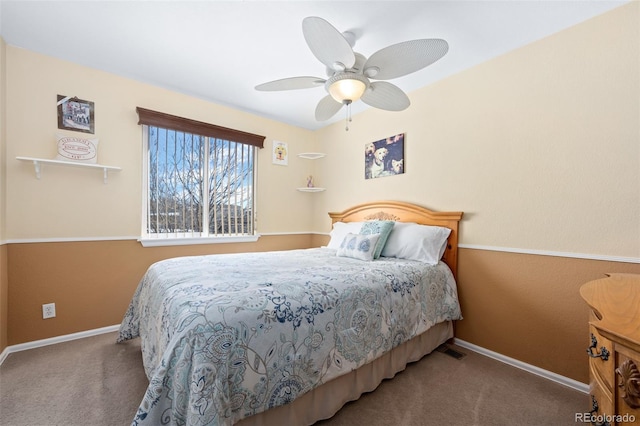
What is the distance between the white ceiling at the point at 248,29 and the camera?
5.72ft

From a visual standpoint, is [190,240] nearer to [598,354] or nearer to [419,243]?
[419,243]

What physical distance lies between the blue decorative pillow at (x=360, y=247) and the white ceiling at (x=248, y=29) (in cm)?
162

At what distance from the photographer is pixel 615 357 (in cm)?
75

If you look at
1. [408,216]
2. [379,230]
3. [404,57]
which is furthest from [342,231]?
[404,57]

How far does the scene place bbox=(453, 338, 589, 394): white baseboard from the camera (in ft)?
5.85

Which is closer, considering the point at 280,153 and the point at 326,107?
the point at 326,107

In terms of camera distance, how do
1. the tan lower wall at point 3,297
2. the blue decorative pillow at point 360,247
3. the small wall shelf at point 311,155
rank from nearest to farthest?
1. the tan lower wall at point 3,297
2. the blue decorative pillow at point 360,247
3. the small wall shelf at point 311,155

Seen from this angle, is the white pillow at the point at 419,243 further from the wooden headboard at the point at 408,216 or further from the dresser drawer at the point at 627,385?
the dresser drawer at the point at 627,385

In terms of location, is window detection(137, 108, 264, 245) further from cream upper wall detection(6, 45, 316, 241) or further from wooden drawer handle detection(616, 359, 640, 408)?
wooden drawer handle detection(616, 359, 640, 408)

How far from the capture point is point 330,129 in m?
3.91

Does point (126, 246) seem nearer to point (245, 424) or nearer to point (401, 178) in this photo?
point (245, 424)

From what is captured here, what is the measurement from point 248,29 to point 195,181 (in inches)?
71.8

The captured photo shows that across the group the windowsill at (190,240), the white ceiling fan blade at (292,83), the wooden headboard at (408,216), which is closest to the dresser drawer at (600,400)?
the wooden headboard at (408,216)

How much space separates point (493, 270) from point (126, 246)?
3.49 metres
